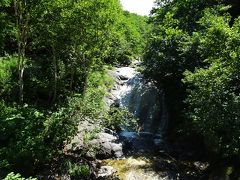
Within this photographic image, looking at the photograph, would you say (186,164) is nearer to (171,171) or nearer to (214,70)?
(171,171)

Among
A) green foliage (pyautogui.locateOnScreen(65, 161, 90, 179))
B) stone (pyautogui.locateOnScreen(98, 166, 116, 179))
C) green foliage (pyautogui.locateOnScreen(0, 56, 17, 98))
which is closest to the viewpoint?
green foliage (pyautogui.locateOnScreen(65, 161, 90, 179))

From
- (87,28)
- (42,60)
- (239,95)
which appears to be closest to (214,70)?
(239,95)

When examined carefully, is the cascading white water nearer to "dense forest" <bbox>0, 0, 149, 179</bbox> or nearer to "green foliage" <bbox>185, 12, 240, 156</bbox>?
"dense forest" <bbox>0, 0, 149, 179</bbox>

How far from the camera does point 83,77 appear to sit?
23672 mm

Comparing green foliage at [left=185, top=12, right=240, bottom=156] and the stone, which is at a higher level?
green foliage at [left=185, top=12, right=240, bottom=156]

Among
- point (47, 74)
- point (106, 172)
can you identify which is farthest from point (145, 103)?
point (106, 172)

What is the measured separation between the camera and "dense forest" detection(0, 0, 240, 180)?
14656 mm

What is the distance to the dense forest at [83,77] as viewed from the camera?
14.7 m

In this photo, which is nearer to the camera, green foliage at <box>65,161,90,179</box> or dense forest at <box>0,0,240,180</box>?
dense forest at <box>0,0,240,180</box>

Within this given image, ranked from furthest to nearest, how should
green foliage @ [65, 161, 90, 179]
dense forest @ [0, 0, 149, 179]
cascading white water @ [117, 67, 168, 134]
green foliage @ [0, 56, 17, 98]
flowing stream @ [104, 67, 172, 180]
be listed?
cascading white water @ [117, 67, 168, 134], green foliage @ [0, 56, 17, 98], flowing stream @ [104, 67, 172, 180], green foliage @ [65, 161, 90, 179], dense forest @ [0, 0, 149, 179]

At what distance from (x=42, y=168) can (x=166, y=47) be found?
45.6 ft

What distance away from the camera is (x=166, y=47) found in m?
24.8

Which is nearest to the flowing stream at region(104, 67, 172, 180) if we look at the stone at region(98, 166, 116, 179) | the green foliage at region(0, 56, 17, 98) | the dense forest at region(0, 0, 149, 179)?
the stone at region(98, 166, 116, 179)

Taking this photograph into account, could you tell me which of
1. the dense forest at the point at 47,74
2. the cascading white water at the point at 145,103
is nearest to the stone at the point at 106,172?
the dense forest at the point at 47,74
